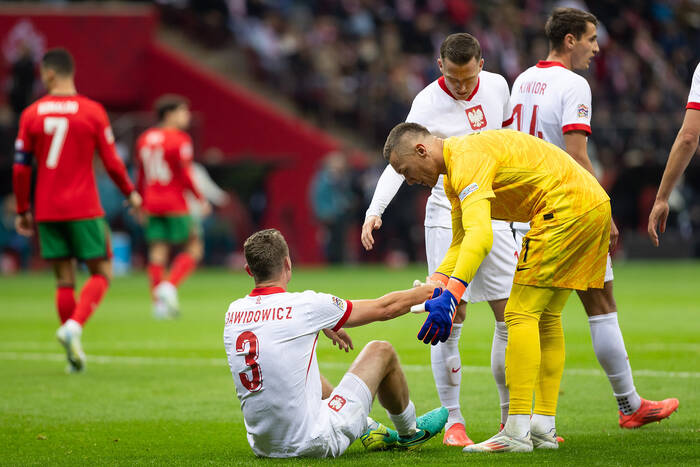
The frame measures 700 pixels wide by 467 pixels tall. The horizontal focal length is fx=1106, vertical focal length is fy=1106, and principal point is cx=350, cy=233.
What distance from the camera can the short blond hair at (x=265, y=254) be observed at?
17.9 ft

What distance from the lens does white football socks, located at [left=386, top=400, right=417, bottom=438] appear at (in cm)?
596

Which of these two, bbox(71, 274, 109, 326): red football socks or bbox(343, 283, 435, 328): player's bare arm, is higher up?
bbox(343, 283, 435, 328): player's bare arm

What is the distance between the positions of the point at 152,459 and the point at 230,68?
23.9 meters

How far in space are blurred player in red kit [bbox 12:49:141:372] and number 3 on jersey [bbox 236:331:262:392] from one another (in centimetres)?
459

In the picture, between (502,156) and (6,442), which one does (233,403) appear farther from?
(502,156)

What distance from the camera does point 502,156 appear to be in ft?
18.5

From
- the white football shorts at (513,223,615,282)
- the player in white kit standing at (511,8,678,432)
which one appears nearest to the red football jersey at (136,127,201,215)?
the white football shorts at (513,223,615,282)

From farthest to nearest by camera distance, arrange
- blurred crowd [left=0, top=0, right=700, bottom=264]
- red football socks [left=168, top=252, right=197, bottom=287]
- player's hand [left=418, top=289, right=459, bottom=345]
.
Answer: blurred crowd [left=0, top=0, right=700, bottom=264] < red football socks [left=168, top=252, right=197, bottom=287] < player's hand [left=418, top=289, right=459, bottom=345]

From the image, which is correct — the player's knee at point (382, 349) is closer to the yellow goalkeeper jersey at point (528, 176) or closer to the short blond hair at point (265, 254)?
the short blond hair at point (265, 254)

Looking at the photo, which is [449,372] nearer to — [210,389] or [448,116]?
[448,116]

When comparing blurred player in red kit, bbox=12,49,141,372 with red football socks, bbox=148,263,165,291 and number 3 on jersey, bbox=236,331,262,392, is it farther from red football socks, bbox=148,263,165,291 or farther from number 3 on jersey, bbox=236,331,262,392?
red football socks, bbox=148,263,165,291

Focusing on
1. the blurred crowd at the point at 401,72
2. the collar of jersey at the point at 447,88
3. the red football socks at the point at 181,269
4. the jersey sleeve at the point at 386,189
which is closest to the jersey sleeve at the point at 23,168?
the jersey sleeve at the point at 386,189

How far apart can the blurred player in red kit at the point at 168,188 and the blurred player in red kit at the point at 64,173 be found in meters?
4.80

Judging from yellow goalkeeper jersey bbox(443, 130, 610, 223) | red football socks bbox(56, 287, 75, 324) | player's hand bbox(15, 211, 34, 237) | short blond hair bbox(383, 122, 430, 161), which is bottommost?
red football socks bbox(56, 287, 75, 324)
